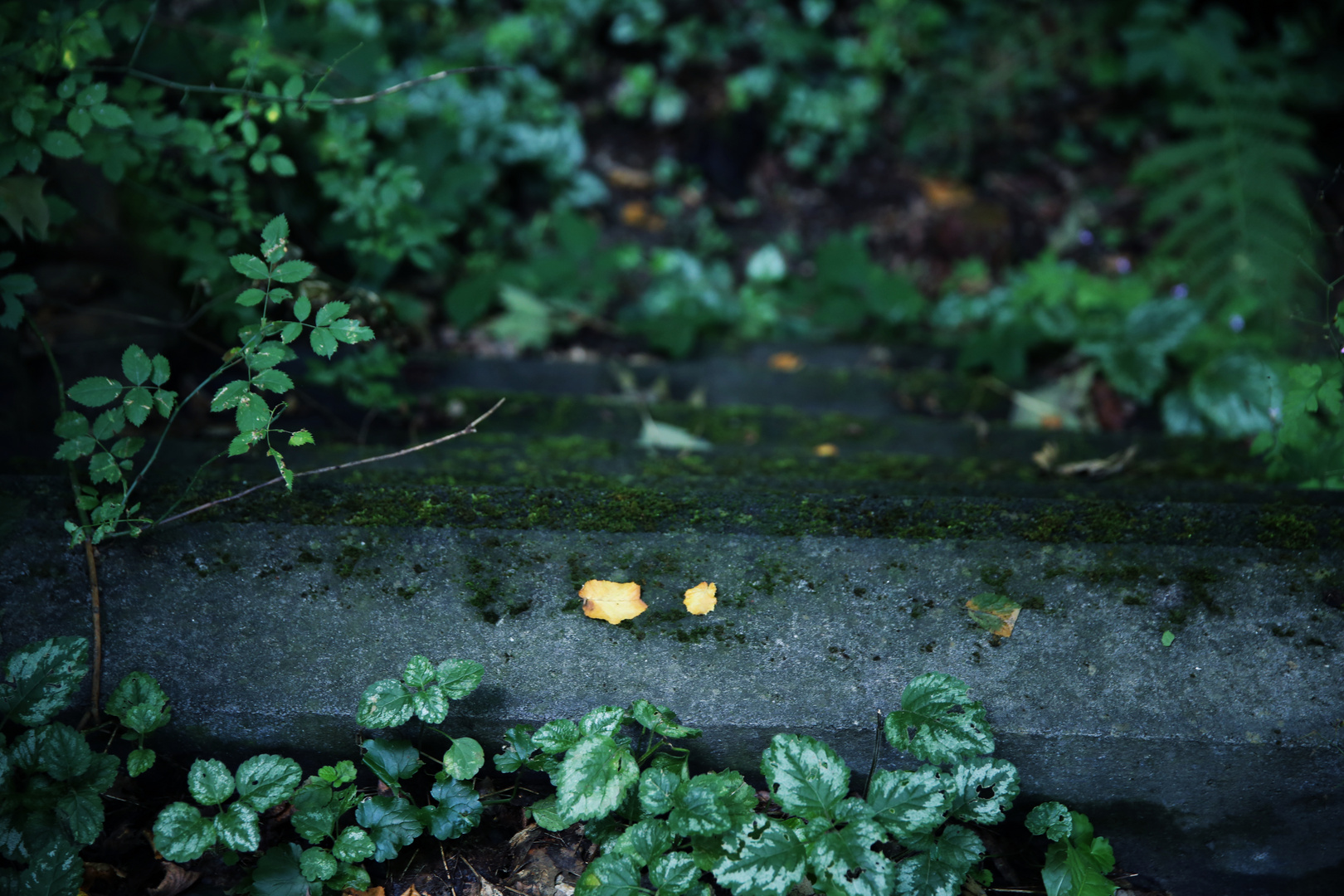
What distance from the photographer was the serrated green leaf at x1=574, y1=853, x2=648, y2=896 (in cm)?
120

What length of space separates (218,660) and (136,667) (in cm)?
14

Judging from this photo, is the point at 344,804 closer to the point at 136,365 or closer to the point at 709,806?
the point at 709,806

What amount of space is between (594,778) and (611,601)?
32 centimetres

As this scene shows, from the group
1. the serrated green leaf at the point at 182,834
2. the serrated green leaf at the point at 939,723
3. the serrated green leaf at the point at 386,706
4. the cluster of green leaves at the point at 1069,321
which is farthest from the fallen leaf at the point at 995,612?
the cluster of green leaves at the point at 1069,321

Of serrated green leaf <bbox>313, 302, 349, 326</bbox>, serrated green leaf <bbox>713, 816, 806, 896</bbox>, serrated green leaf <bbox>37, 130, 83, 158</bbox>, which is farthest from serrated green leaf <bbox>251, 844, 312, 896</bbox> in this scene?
serrated green leaf <bbox>37, 130, 83, 158</bbox>

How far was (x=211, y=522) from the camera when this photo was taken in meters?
1.49

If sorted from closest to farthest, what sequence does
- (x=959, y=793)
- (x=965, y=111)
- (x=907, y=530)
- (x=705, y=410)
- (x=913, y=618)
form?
(x=959, y=793)
(x=913, y=618)
(x=907, y=530)
(x=705, y=410)
(x=965, y=111)

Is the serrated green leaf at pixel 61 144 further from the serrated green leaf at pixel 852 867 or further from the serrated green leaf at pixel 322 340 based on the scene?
the serrated green leaf at pixel 852 867

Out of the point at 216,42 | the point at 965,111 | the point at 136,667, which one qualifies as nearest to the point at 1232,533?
the point at 136,667

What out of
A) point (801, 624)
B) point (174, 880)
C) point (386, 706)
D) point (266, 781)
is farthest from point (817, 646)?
point (174, 880)

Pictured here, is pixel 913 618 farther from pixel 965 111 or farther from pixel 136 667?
pixel 965 111

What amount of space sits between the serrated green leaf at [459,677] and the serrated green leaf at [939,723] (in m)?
0.70

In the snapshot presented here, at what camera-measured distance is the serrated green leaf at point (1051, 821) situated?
4.28 ft

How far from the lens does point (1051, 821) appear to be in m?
1.31
